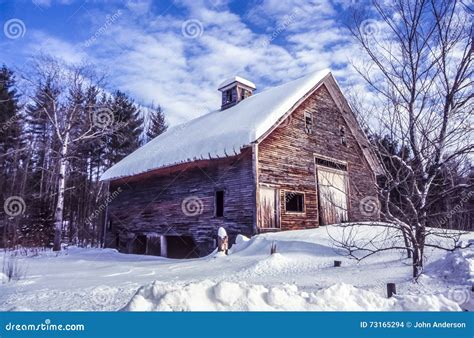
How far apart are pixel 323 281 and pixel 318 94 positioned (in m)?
11.1

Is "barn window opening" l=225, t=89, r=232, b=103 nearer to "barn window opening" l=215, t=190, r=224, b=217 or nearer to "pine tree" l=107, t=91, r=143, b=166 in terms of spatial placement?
"barn window opening" l=215, t=190, r=224, b=217

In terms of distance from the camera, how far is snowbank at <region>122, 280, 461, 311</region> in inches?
136

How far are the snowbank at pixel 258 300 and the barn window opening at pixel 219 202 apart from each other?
866cm

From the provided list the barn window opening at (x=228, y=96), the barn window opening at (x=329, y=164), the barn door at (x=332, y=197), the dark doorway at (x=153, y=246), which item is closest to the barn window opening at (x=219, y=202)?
the dark doorway at (x=153, y=246)

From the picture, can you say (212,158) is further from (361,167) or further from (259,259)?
(361,167)

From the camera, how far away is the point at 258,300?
363 centimetres

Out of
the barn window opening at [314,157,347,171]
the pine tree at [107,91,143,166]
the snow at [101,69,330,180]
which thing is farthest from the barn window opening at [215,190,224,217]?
the pine tree at [107,91,143,166]

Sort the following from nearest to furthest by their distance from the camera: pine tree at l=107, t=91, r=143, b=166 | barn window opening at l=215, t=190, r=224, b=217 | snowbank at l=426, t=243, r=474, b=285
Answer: snowbank at l=426, t=243, r=474, b=285
barn window opening at l=215, t=190, r=224, b=217
pine tree at l=107, t=91, r=143, b=166

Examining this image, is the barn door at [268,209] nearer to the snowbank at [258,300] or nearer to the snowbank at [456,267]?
the snowbank at [456,267]

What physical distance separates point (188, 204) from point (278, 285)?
8929 millimetres

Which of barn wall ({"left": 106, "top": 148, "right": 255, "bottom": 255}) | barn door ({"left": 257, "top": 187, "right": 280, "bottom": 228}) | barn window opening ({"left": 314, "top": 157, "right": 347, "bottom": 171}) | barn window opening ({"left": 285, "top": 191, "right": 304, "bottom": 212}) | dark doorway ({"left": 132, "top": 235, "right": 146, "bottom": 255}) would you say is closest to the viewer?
barn door ({"left": 257, "top": 187, "right": 280, "bottom": 228})

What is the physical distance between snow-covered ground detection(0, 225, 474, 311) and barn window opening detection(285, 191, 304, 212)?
3.22m

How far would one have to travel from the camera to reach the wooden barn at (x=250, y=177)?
11.7m

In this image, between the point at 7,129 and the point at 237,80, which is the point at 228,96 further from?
the point at 7,129
